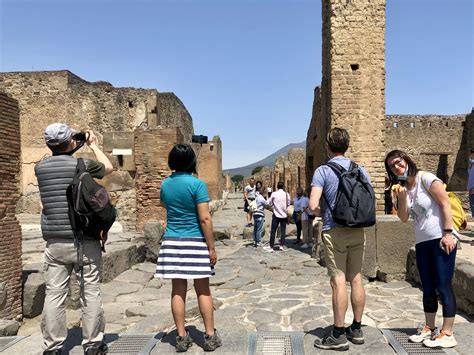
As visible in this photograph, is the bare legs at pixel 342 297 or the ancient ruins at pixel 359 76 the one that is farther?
the ancient ruins at pixel 359 76

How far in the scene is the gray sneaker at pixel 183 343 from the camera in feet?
10.5

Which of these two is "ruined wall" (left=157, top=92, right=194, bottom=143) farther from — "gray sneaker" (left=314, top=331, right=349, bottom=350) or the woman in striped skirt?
"gray sneaker" (left=314, top=331, right=349, bottom=350)

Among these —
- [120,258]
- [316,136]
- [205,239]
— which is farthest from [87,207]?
[316,136]

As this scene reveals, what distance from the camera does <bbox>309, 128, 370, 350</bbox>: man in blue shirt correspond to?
3.19 m

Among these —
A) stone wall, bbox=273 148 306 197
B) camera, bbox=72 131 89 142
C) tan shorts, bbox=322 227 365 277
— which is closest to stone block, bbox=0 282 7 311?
camera, bbox=72 131 89 142

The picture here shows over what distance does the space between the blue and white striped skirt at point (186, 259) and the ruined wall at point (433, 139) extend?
3014cm

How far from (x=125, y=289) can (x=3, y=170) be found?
9.28 feet

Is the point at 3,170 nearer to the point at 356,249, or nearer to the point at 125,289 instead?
the point at 125,289

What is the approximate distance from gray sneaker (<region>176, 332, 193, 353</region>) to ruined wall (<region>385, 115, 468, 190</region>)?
30214 mm

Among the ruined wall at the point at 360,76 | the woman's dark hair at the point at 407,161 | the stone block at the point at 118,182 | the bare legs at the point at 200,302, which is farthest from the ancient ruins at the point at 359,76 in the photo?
the bare legs at the point at 200,302

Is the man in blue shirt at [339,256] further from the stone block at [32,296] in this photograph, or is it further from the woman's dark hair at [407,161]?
the stone block at [32,296]

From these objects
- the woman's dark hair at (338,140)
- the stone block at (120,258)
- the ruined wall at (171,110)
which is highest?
the ruined wall at (171,110)

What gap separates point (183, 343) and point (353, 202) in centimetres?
176

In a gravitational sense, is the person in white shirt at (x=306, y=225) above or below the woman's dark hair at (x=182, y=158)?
below
